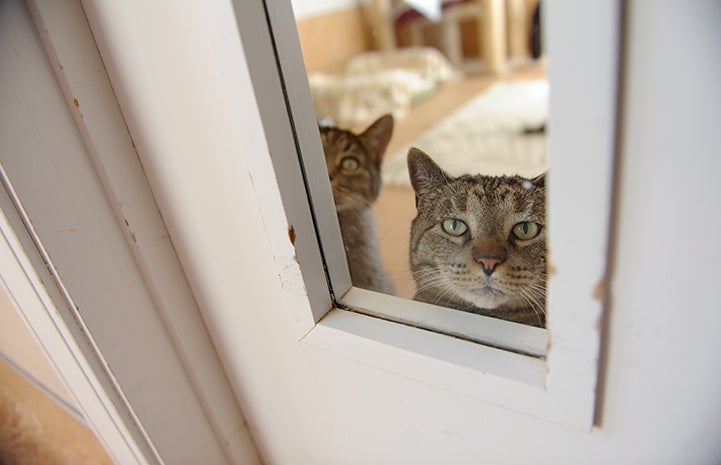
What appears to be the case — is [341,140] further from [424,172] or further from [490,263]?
[490,263]

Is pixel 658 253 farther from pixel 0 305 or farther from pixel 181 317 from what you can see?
pixel 0 305

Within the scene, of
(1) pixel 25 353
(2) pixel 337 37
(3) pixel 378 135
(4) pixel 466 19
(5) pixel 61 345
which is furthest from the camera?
(4) pixel 466 19

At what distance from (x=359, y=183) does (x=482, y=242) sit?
495 millimetres

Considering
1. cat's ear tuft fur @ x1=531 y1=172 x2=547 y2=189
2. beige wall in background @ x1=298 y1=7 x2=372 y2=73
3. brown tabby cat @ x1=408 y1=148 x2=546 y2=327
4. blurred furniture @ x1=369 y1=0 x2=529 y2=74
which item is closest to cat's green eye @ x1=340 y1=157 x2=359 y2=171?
brown tabby cat @ x1=408 y1=148 x2=546 y2=327

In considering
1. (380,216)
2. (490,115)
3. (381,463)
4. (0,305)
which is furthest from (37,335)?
(490,115)

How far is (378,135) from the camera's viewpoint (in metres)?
1.18

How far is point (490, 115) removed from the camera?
2.96 metres

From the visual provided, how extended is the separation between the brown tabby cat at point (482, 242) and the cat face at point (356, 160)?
29 centimetres

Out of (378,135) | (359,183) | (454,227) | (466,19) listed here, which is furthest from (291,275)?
(466,19)

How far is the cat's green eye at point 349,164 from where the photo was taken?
43.7 inches

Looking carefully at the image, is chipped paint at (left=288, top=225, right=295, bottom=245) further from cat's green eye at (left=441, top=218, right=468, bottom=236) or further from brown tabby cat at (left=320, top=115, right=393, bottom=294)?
brown tabby cat at (left=320, top=115, right=393, bottom=294)

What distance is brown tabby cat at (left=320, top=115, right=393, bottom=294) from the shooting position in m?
1.01

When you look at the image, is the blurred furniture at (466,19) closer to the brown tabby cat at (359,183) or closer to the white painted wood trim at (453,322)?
the brown tabby cat at (359,183)

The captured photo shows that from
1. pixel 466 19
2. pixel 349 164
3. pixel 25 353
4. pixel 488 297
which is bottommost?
pixel 25 353
